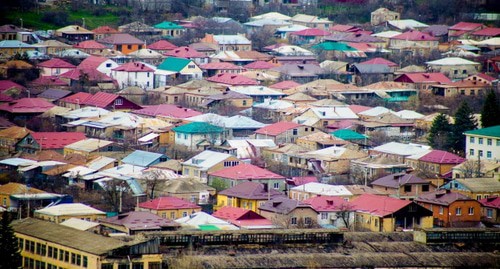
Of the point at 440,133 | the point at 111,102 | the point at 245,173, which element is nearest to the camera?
the point at 245,173

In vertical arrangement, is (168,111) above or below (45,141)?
below

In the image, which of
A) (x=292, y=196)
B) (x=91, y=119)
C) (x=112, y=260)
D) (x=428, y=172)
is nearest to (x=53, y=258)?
(x=112, y=260)

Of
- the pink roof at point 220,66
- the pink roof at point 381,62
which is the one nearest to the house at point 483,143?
the pink roof at point 220,66

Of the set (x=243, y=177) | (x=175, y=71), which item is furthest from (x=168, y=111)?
(x=243, y=177)

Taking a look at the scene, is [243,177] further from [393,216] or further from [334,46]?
[334,46]

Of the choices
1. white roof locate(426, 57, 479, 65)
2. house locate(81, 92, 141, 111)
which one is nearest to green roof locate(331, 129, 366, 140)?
house locate(81, 92, 141, 111)

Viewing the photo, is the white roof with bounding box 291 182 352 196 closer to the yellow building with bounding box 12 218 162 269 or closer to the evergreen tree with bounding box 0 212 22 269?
the yellow building with bounding box 12 218 162 269

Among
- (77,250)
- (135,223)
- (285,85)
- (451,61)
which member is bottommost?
(285,85)
